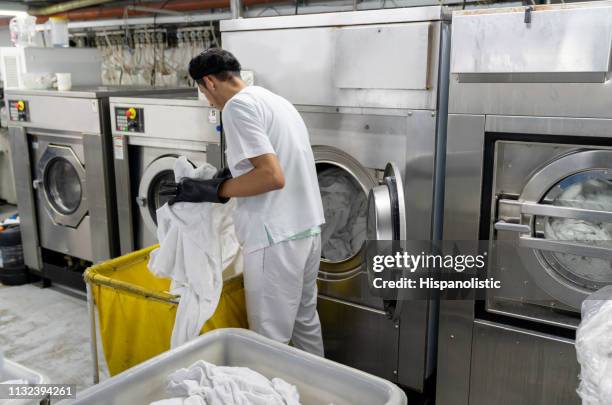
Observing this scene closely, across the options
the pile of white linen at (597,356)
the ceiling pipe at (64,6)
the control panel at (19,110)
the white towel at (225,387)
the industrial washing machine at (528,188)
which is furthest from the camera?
the ceiling pipe at (64,6)

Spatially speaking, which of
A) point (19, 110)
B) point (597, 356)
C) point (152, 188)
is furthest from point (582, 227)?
point (19, 110)

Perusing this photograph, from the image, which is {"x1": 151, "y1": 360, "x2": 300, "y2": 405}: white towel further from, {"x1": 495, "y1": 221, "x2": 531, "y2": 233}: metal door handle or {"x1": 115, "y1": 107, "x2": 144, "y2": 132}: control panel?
{"x1": 115, "y1": 107, "x2": 144, "y2": 132}: control panel

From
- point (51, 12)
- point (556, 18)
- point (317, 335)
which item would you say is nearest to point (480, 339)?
point (317, 335)

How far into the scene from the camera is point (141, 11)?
521 cm

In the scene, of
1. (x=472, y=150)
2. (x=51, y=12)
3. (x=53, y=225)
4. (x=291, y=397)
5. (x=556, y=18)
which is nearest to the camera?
(x=291, y=397)

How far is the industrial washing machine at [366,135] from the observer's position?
7.88ft

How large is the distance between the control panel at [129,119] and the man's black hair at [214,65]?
1.30 meters

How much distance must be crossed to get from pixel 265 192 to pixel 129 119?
173 cm

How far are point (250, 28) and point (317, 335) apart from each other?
1.57 metres

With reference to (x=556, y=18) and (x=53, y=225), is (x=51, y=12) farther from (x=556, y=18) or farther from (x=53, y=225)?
(x=556, y=18)

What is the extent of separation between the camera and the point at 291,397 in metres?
1.50

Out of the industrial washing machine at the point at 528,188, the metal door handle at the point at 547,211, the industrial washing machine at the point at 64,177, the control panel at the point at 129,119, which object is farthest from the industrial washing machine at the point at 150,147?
the metal door handle at the point at 547,211

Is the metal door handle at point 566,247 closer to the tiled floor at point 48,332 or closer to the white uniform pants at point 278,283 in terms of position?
the white uniform pants at point 278,283

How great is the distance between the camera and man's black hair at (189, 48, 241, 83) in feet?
7.94
